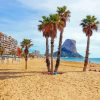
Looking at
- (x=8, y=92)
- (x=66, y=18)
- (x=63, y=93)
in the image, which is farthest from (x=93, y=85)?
(x=66, y=18)

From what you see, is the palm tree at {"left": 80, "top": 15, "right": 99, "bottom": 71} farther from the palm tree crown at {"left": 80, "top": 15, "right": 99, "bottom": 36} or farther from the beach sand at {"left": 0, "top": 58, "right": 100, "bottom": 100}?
the beach sand at {"left": 0, "top": 58, "right": 100, "bottom": 100}

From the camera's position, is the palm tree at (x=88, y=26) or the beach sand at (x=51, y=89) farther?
the palm tree at (x=88, y=26)

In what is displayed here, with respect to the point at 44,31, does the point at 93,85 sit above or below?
below

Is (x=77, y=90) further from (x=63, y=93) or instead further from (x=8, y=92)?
(x=8, y=92)

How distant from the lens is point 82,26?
61.6 metres

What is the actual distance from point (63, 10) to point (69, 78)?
19.6 meters

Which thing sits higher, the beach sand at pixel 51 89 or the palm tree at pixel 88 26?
the palm tree at pixel 88 26

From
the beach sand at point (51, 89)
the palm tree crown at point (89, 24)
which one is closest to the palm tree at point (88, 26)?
the palm tree crown at point (89, 24)

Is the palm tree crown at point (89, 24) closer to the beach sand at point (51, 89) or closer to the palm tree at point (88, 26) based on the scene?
the palm tree at point (88, 26)

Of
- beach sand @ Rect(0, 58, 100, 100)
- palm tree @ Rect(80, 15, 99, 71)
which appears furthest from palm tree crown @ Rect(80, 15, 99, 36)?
beach sand @ Rect(0, 58, 100, 100)

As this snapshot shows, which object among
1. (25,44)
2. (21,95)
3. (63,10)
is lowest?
(21,95)

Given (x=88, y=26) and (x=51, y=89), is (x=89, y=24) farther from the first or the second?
(x=51, y=89)

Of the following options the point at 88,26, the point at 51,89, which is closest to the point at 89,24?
the point at 88,26

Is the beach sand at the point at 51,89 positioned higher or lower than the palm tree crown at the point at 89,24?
lower
